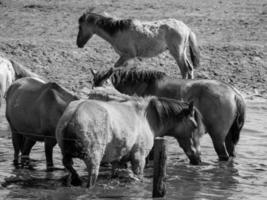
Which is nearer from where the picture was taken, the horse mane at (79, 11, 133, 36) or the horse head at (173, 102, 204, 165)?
the horse head at (173, 102, 204, 165)

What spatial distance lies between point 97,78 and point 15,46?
5493 millimetres

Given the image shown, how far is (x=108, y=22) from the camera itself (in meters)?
16.7

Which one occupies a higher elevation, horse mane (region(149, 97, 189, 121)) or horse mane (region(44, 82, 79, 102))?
horse mane (region(44, 82, 79, 102))

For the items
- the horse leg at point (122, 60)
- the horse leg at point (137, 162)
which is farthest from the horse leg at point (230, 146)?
the horse leg at point (122, 60)

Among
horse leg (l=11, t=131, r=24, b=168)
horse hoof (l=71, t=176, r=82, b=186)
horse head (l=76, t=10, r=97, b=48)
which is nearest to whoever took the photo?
horse hoof (l=71, t=176, r=82, b=186)

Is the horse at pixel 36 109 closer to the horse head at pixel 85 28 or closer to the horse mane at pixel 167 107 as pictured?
the horse mane at pixel 167 107

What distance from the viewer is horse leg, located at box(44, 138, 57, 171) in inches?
420

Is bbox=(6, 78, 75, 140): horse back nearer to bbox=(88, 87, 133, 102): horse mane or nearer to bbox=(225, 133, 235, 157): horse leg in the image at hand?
bbox=(88, 87, 133, 102): horse mane

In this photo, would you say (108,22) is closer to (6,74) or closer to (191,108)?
(6,74)

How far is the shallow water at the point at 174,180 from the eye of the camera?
9.98 m

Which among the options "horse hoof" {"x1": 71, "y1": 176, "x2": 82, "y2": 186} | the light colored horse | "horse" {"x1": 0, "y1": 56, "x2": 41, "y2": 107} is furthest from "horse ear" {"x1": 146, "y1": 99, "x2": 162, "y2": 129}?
the light colored horse

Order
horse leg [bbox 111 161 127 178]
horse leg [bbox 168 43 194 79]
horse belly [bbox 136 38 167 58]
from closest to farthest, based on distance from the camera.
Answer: horse leg [bbox 111 161 127 178]
horse leg [bbox 168 43 194 79]
horse belly [bbox 136 38 167 58]

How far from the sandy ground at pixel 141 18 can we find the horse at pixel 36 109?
481 cm

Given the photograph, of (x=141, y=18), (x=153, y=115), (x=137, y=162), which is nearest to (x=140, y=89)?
(x=153, y=115)
